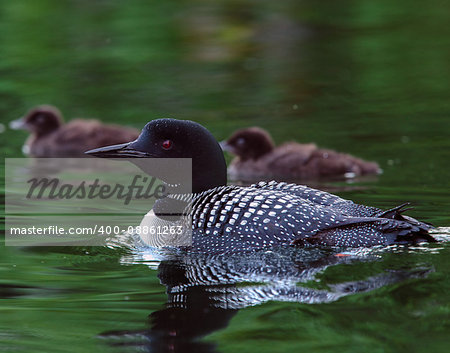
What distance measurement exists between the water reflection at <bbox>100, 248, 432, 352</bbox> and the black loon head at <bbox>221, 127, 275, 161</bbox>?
3401 millimetres

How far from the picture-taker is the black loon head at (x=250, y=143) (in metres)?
7.94

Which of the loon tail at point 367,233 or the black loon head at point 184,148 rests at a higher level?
the black loon head at point 184,148

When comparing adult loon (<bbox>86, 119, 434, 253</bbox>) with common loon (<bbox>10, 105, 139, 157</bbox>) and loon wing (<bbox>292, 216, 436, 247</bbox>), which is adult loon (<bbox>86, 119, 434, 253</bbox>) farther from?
common loon (<bbox>10, 105, 139, 157</bbox>)

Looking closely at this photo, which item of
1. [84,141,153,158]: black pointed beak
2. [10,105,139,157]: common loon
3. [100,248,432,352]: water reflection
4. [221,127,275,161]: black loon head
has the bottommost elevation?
[10,105,139,157]: common loon

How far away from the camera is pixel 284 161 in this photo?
7746 millimetres

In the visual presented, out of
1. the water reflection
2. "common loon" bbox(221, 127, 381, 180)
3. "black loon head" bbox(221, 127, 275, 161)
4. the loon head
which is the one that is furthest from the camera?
the loon head

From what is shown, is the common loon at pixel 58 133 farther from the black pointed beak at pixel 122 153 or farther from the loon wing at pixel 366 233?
the loon wing at pixel 366 233

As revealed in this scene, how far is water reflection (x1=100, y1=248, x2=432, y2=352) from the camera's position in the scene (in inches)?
127

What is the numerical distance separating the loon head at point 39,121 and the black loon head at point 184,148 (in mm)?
4680

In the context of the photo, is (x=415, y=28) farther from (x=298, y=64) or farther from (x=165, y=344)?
(x=165, y=344)

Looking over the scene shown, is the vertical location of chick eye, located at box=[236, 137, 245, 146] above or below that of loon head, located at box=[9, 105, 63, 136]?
above

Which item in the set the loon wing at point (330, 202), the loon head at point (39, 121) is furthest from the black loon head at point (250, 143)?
the loon wing at point (330, 202)

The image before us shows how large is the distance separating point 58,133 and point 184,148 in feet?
15.8

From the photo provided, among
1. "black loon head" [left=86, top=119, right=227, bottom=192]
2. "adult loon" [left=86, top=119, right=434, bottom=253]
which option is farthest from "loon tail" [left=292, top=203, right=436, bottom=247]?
"black loon head" [left=86, top=119, right=227, bottom=192]
